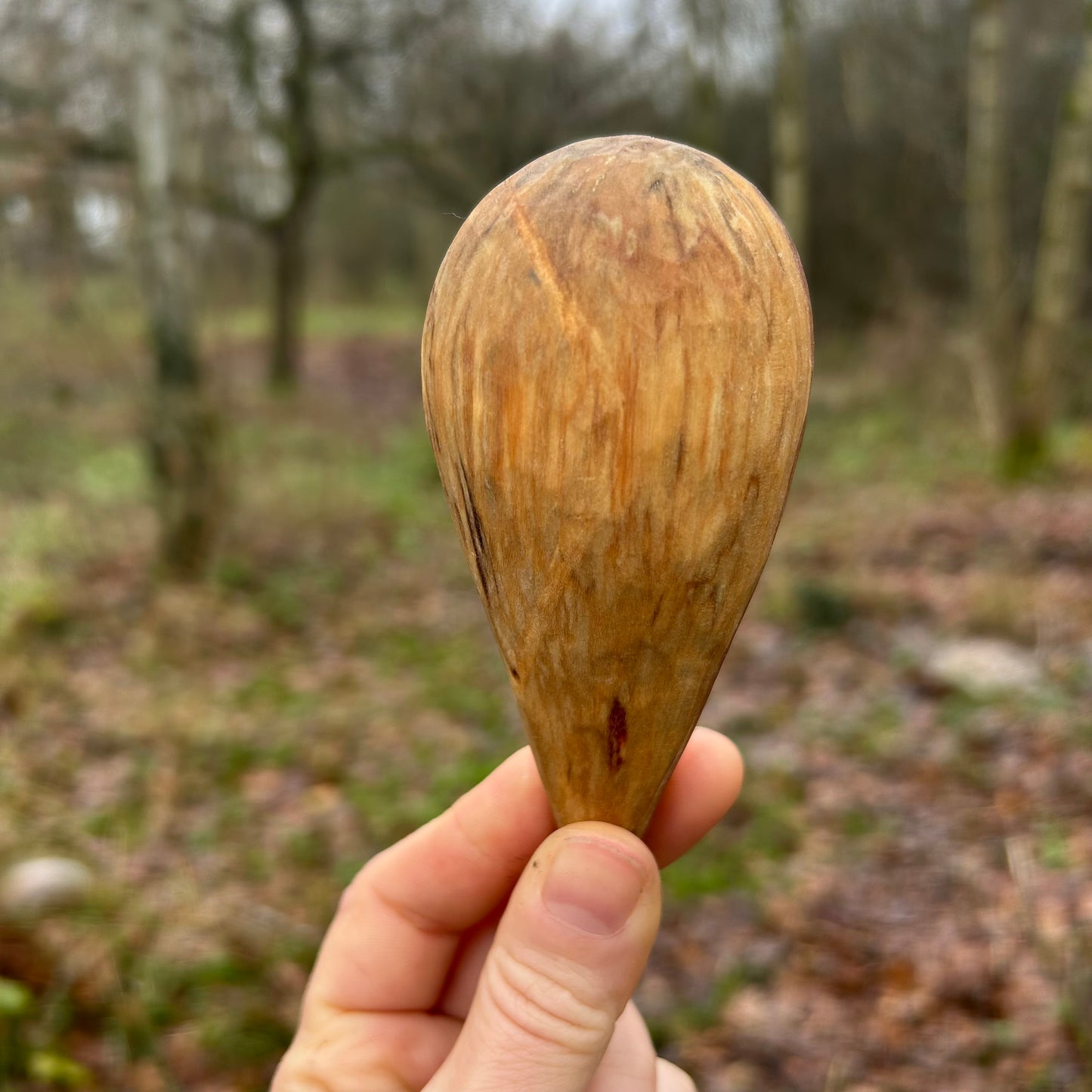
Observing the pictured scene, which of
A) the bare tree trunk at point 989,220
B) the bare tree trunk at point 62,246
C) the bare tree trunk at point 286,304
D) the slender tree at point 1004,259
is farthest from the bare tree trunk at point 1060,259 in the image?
the bare tree trunk at point 286,304

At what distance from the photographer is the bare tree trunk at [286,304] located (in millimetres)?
14070

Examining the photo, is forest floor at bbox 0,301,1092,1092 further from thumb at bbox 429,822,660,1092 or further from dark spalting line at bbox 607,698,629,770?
dark spalting line at bbox 607,698,629,770

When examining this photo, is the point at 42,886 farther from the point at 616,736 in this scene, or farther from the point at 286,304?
the point at 286,304

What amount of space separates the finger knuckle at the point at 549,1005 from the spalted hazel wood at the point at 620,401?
38 cm

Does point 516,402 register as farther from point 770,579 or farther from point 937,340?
point 937,340

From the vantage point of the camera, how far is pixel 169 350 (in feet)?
19.5

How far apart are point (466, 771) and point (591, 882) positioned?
9.71ft

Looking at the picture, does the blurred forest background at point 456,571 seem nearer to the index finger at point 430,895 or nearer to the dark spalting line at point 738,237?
the index finger at point 430,895

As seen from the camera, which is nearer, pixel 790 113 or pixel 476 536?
pixel 476 536

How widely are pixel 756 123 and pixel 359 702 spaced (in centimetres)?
1194

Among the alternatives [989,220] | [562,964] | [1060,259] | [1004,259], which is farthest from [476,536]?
[1004,259]

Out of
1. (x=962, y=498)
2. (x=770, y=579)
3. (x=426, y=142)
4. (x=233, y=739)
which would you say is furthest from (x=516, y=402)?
(x=426, y=142)

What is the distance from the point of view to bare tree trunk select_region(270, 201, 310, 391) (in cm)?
1407

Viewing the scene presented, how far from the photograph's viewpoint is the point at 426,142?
11.0 metres
